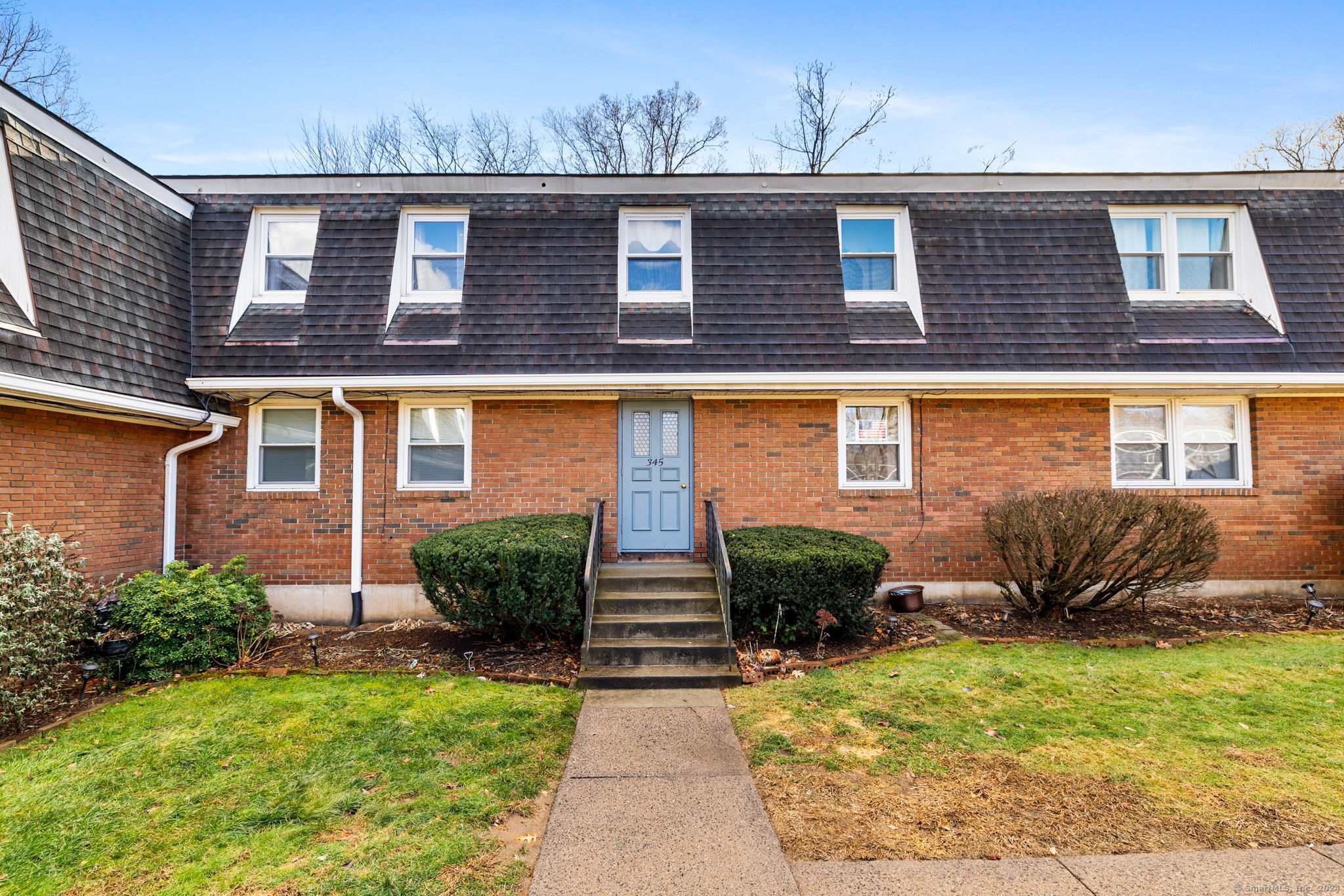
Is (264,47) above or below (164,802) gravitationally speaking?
above

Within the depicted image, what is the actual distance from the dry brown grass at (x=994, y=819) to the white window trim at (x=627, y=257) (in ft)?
21.0

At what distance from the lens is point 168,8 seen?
40.6 ft

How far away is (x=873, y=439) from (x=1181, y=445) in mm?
4186

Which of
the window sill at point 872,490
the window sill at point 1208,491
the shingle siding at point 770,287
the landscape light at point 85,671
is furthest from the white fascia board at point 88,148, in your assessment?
the window sill at point 1208,491

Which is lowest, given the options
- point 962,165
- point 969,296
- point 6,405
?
point 6,405

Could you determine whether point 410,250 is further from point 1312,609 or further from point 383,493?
point 1312,609

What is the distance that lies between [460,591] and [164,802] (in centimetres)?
279

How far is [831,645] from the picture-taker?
674 centimetres

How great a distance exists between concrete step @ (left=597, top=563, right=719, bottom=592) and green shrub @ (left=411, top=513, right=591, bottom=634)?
673 millimetres

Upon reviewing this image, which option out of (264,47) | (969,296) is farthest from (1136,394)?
(264,47)

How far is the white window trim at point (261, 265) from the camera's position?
8.41m

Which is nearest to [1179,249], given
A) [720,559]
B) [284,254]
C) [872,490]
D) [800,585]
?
[872,490]

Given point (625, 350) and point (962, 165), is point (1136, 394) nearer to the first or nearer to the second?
point (625, 350)

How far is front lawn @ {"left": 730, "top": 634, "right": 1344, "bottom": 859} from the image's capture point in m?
3.33
